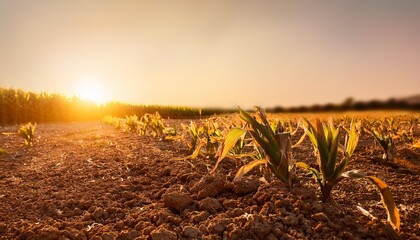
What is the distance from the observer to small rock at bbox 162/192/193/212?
8.05ft

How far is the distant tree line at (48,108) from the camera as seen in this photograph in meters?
17.0

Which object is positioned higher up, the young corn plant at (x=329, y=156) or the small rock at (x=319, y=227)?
the young corn plant at (x=329, y=156)

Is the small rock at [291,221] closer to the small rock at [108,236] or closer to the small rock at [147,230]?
the small rock at [147,230]

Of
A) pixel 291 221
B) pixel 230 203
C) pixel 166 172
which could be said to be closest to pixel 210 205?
pixel 230 203

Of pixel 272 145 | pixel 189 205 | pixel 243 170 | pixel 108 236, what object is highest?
pixel 272 145

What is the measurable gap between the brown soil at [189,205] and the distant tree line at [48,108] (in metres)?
10.1

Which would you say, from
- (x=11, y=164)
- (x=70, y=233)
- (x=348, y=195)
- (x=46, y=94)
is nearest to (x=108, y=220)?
(x=70, y=233)

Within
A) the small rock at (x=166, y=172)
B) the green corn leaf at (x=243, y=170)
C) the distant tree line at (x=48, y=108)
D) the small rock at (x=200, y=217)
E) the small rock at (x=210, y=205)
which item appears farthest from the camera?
the distant tree line at (x=48, y=108)

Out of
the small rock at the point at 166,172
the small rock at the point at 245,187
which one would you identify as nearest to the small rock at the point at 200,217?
the small rock at the point at 245,187

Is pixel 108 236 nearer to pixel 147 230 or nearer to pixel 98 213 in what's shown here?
pixel 147 230

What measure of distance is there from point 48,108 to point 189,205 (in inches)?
746

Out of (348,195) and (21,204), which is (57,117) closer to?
(21,204)

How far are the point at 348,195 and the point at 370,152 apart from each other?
7.86ft

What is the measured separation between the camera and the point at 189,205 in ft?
8.14
